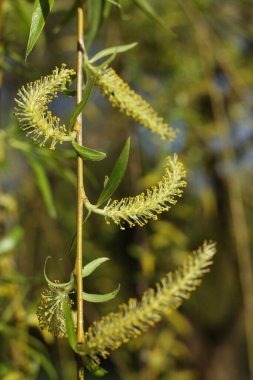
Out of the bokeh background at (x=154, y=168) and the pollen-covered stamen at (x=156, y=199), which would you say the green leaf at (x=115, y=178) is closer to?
the pollen-covered stamen at (x=156, y=199)

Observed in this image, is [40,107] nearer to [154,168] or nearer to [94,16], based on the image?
[94,16]

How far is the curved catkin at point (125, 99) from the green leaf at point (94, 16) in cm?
19

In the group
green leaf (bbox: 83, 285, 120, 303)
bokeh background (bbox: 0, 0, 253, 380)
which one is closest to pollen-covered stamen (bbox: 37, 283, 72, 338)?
green leaf (bbox: 83, 285, 120, 303)

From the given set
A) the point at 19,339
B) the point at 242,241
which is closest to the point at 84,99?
the point at 19,339

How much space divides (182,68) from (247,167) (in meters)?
0.49

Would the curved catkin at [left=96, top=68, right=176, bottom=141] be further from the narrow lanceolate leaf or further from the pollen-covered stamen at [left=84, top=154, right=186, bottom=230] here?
the narrow lanceolate leaf

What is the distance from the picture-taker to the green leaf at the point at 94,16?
0.86 metres

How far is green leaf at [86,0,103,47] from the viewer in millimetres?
864

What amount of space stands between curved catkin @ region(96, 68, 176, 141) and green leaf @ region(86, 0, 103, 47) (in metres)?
0.19

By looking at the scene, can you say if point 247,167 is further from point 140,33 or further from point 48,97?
point 48,97

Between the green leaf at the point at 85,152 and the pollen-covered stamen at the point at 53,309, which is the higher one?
the green leaf at the point at 85,152

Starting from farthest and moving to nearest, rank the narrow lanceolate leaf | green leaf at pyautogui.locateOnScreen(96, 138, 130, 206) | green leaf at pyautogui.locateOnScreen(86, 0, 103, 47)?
green leaf at pyautogui.locateOnScreen(86, 0, 103, 47), green leaf at pyautogui.locateOnScreen(96, 138, 130, 206), the narrow lanceolate leaf

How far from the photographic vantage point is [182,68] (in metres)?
2.42

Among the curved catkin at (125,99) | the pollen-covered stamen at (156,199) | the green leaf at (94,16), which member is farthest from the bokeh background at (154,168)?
the pollen-covered stamen at (156,199)
